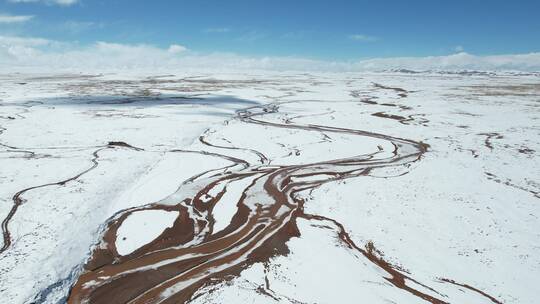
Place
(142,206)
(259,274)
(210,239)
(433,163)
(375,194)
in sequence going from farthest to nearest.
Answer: (433,163)
(375,194)
(142,206)
(210,239)
(259,274)

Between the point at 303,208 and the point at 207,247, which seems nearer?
the point at 207,247

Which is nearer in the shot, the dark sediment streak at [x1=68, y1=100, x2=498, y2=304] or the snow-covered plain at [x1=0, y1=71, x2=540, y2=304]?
the dark sediment streak at [x1=68, y1=100, x2=498, y2=304]

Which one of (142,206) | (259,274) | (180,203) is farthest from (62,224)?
(259,274)

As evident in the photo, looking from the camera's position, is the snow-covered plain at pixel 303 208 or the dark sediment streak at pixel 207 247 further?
the snow-covered plain at pixel 303 208

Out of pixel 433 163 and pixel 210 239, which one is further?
pixel 433 163

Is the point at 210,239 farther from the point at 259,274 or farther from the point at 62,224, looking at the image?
the point at 62,224

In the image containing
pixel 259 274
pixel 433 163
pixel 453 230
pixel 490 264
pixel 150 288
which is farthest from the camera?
pixel 433 163
